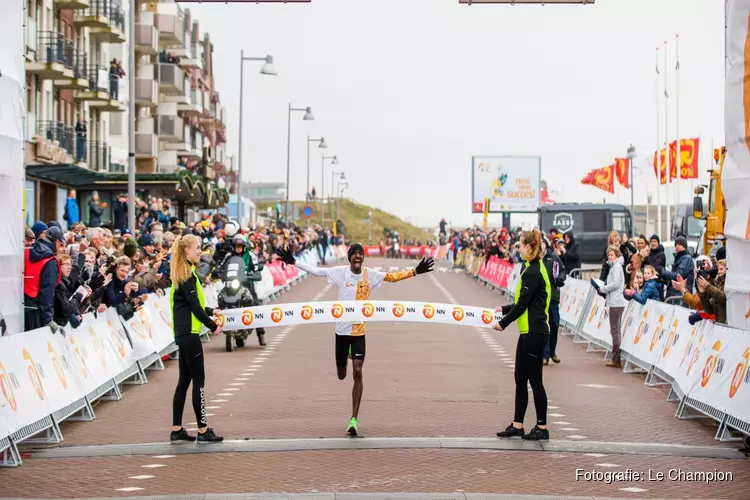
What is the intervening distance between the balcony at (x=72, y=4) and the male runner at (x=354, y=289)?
3960 centimetres

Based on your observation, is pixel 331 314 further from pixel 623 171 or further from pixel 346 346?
pixel 623 171

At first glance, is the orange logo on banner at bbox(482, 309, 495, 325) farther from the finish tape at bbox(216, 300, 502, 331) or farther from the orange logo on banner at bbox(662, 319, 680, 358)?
the orange logo on banner at bbox(662, 319, 680, 358)

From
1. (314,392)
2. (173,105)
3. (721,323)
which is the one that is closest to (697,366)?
(721,323)

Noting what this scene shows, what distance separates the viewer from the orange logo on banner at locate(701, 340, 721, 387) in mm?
Result: 13955

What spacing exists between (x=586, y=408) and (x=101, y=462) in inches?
235

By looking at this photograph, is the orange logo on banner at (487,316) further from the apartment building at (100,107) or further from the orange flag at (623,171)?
the orange flag at (623,171)

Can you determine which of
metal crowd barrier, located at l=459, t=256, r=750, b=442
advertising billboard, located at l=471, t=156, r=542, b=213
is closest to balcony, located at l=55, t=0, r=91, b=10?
metal crowd barrier, located at l=459, t=256, r=750, b=442

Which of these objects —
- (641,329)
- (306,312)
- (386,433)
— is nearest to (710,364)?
(386,433)

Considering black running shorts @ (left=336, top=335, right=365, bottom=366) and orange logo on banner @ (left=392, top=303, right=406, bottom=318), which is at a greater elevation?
orange logo on banner @ (left=392, top=303, right=406, bottom=318)

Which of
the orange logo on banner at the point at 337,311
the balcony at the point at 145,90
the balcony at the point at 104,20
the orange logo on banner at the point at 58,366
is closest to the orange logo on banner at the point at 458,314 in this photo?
the orange logo on banner at the point at 337,311

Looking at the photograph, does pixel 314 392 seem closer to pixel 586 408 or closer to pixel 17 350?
pixel 586 408

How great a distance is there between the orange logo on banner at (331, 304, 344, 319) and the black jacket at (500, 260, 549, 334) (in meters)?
1.59

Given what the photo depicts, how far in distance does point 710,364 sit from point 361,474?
15.4 ft

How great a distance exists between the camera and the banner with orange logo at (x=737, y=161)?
47.6ft
